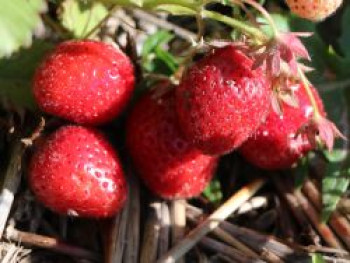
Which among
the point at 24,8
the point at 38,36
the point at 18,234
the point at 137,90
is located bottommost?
the point at 18,234

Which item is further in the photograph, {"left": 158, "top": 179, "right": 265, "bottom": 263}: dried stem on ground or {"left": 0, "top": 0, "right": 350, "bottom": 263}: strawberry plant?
{"left": 158, "top": 179, "right": 265, "bottom": 263}: dried stem on ground

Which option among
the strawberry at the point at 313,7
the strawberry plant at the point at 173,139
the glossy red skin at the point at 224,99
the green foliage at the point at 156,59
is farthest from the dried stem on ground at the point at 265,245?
the strawberry at the point at 313,7

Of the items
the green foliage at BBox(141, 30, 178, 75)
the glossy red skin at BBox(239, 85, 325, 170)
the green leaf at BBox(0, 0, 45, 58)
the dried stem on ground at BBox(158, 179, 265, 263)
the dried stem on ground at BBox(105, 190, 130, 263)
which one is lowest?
the dried stem on ground at BBox(158, 179, 265, 263)

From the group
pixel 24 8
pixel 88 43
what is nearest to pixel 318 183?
pixel 88 43

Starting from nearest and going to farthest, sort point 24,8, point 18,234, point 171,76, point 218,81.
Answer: point 24,8 < point 218,81 < point 18,234 < point 171,76

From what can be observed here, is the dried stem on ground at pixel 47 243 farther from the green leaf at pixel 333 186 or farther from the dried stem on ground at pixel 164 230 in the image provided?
the green leaf at pixel 333 186

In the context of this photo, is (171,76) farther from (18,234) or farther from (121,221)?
(18,234)

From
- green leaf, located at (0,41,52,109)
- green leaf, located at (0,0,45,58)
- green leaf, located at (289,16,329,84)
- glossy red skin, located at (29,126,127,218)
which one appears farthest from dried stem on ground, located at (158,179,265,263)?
green leaf, located at (0,0,45,58)

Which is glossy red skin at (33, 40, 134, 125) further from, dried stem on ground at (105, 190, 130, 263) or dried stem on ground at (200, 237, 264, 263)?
dried stem on ground at (200, 237, 264, 263)
